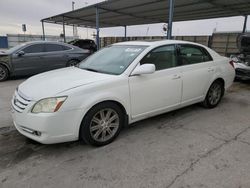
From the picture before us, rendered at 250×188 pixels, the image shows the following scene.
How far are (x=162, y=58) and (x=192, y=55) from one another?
0.86 metres

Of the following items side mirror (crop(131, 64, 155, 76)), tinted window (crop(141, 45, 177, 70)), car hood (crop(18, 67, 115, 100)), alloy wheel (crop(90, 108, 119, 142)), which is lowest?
A: alloy wheel (crop(90, 108, 119, 142))

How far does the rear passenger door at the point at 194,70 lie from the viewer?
12.3 feet

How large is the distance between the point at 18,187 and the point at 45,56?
661cm

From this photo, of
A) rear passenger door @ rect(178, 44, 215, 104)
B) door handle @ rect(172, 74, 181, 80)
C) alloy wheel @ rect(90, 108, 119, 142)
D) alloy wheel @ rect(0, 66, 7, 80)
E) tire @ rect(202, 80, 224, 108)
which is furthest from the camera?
alloy wheel @ rect(0, 66, 7, 80)

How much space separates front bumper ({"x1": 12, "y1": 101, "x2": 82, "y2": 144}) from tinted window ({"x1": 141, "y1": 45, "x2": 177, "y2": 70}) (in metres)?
1.43

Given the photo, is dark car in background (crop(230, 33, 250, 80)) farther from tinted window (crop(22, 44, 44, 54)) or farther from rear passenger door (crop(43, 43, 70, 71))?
tinted window (crop(22, 44, 44, 54))

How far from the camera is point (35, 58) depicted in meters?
7.71

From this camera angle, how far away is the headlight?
2443 millimetres

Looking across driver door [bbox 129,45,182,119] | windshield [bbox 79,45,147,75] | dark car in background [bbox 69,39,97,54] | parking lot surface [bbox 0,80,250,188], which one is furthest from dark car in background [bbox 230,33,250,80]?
dark car in background [bbox 69,39,97,54]

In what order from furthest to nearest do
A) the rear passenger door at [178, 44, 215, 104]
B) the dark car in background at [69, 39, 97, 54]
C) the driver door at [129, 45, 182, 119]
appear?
the dark car in background at [69, 39, 97, 54], the rear passenger door at [178, 44, 215, 104], the driver door at [129, 45, 182, 119]

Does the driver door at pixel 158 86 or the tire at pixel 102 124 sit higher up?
the driver door at pixel 158 86

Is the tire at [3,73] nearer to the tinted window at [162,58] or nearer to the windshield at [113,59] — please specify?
the windshield at [113,59]

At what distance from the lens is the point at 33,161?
8.39ft

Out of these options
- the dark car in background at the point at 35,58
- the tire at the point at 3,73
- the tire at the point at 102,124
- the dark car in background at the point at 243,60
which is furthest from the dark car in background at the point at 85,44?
the tire at the point at 102,124
